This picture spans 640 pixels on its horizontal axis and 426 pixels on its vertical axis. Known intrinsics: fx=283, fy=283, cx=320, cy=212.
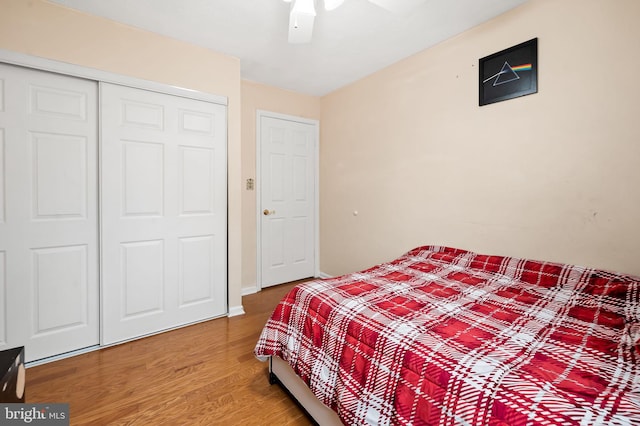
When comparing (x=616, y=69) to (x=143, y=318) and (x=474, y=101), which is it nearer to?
(x=474, y=101)

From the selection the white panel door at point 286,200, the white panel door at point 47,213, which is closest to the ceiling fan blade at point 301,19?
the white panel door at point 47,213

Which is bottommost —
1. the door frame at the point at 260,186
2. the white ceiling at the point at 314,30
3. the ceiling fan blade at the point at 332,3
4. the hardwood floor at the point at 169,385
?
the hardwood floor at the point at 169,385

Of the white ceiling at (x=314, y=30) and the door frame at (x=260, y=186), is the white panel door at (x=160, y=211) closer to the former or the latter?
the white ceiling at (x=314, y=30)

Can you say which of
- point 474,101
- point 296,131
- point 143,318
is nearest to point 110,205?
point 143,318

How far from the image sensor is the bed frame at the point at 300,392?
4.37 ft

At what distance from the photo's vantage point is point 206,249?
8.67 feet

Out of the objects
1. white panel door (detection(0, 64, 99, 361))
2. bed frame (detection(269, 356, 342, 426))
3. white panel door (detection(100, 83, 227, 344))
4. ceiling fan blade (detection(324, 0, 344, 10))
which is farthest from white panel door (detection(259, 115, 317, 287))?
ceiling fan blade (detection(324, 0, 344, 10))

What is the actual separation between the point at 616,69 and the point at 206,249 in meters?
3.18

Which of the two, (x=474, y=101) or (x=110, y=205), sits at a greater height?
(x=474, y=101)

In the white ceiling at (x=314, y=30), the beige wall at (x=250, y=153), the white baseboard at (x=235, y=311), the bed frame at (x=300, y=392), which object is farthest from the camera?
the beige wall at (x=250, y=153)

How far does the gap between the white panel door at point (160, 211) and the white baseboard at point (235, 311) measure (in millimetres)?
66

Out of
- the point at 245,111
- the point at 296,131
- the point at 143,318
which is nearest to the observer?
the point at 143,318

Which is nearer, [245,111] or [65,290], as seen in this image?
[65,290]

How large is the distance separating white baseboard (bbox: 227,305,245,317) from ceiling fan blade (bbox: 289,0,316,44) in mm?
2350
